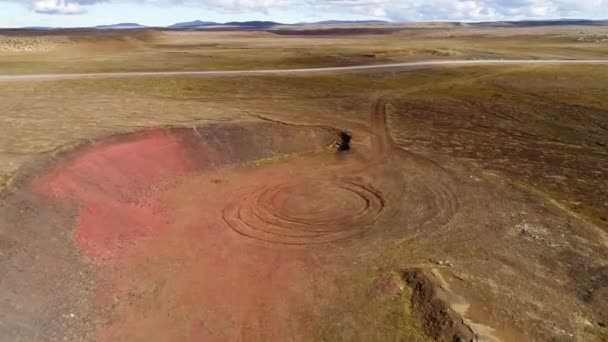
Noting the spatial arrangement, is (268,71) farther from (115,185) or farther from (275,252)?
(275,252)

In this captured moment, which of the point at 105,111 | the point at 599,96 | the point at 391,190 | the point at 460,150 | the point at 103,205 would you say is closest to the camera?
the point at 103,205

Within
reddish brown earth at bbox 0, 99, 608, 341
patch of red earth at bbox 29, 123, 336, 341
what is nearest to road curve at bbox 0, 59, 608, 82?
patch of red earth at bbox 29, 123, 336, 341

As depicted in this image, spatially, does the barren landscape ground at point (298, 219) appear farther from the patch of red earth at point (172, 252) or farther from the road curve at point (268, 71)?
the road curve at point (268, 71)

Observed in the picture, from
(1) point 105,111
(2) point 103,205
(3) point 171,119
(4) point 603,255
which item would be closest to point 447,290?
(4) point 603,255

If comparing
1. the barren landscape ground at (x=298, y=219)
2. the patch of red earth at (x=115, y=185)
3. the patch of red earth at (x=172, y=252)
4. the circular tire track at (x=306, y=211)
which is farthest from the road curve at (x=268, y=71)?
the circular tire track at (x=306, y=211)

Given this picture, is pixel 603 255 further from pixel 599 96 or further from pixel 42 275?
pixel 599 96
